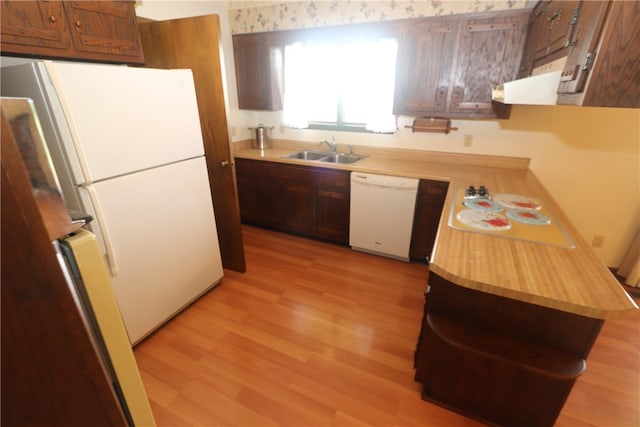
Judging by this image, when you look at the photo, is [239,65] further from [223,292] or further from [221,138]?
[223,292]

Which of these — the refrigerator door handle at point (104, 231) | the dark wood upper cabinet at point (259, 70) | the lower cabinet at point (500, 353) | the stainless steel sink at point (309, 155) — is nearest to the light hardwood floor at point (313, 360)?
the lower cabinet at point (500, 353)

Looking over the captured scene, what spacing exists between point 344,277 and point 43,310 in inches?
88.1

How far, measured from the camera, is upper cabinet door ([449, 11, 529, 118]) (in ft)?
7.20

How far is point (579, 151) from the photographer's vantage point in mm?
2418

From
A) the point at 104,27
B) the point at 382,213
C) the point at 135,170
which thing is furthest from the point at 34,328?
the point at 382,213

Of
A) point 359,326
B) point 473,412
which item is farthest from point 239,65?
point 473,412

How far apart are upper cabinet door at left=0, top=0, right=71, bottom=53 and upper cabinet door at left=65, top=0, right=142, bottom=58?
0.05 metres

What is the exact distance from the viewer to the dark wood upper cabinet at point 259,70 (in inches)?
124

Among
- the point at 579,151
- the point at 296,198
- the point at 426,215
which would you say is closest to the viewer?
the point at 579,151

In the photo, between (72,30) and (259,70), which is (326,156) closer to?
(259,70)

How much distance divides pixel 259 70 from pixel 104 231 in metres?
2.42

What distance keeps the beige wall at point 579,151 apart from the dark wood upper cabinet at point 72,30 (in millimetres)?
816

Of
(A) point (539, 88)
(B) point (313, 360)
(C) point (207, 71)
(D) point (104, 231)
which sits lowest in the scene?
(B) point (313, 360)

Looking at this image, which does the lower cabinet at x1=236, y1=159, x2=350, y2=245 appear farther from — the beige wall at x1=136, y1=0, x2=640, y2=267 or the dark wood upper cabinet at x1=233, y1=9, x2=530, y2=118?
the beige wall at x1=136, y1=0, x2=640, y2=267
